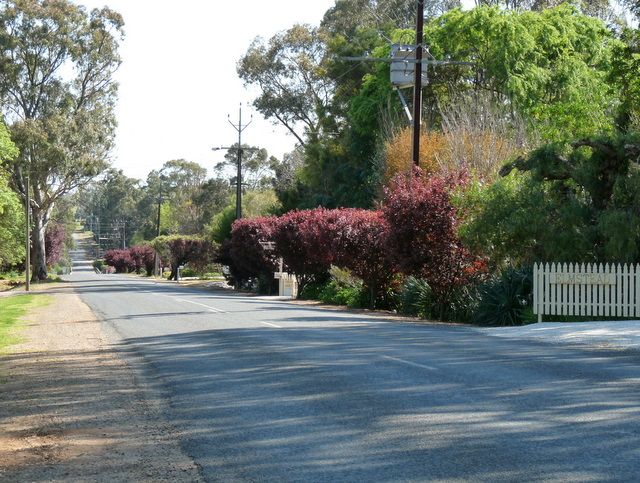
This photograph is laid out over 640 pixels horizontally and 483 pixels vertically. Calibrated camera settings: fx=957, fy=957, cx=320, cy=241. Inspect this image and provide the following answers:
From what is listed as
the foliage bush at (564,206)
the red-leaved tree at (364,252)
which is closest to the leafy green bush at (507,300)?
the foliage bush at (564,206)

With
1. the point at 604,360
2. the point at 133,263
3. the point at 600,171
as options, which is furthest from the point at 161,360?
the point at 133,263

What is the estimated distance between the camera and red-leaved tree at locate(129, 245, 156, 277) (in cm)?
11912

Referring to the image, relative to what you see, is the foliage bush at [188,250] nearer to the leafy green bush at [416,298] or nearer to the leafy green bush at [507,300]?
Result: the leafy green bush at [416,298]

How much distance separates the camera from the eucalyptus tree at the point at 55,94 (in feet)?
211

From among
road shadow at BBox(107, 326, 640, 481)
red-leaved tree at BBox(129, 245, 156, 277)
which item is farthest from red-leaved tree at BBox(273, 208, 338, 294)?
red-leaved tree at BBox(129, 245, 156, 277)

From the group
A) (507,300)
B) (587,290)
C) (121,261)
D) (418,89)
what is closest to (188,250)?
(418,89)

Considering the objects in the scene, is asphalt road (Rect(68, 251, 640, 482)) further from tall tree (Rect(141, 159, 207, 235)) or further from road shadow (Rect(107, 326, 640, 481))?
tall tree (Rect(141, 159, 207, 235))

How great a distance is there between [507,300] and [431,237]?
4.09 metres

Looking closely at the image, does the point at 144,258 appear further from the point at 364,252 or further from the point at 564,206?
the point at 564,206

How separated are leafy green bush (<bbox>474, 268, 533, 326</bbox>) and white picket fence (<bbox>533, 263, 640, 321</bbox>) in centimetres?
127

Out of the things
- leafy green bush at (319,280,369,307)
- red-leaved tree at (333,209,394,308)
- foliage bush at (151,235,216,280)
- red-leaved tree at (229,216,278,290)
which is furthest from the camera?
foliage bush at (151,235,216,280)

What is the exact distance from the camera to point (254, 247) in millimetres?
50625

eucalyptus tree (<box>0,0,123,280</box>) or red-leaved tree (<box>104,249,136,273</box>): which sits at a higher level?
eucalyptus tree (<box>0,0,123,280</box>)

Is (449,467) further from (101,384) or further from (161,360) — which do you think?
(161,360)
